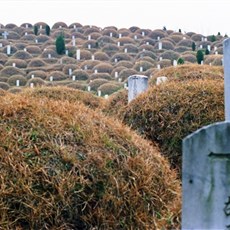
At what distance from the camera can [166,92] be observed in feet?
24.1

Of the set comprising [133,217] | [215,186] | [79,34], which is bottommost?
[133,217]

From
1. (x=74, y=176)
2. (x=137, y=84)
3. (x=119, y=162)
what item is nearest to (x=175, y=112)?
(x=137, y=84)

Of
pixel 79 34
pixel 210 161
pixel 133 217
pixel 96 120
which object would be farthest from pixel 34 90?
pixel 79 34

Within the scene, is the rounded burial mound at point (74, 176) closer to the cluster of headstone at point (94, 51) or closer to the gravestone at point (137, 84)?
the gravestone at point (137, 84)

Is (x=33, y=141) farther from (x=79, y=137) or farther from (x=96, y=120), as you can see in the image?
(x=96, y=120)

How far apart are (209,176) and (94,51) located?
131ft

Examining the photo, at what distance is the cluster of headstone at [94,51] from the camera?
1319 inches

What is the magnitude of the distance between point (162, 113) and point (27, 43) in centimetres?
3856

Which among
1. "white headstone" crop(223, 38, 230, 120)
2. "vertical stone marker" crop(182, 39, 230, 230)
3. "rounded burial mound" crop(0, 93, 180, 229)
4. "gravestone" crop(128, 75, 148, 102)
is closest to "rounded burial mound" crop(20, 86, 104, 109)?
"gravestone" crop(128, 75, 148, 102)

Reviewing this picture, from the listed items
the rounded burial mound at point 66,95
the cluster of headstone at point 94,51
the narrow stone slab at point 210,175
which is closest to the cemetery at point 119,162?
the narrow stone slab at point 210,175

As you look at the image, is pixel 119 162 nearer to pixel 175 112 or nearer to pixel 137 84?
pixel 175 112

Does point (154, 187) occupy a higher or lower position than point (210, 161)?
lower

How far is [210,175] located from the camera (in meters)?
2.90

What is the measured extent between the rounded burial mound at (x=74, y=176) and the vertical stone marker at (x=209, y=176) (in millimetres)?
856
